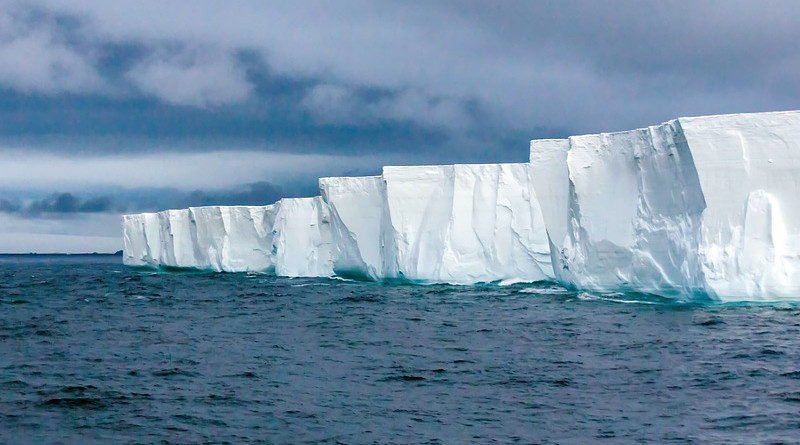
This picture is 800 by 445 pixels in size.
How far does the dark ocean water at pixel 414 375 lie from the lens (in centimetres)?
758

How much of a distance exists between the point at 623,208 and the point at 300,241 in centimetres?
1593

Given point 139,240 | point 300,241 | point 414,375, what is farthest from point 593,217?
point 139,240

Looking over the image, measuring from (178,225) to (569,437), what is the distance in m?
→ 34.1

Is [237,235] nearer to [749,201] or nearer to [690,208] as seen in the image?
[690,208]

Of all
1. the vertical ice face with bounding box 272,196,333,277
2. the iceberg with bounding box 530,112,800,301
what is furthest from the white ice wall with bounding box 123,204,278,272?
the iceberg with bounding box 530,112,800,301

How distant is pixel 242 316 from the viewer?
17.1 metres

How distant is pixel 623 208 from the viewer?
709 inches

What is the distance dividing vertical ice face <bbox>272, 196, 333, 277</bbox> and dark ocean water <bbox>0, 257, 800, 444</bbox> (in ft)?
42.0

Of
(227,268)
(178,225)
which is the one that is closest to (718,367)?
(227,268)

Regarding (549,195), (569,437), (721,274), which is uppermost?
(549,195)

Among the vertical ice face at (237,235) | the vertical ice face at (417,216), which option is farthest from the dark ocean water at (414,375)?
the vertical ice face at (237,235)

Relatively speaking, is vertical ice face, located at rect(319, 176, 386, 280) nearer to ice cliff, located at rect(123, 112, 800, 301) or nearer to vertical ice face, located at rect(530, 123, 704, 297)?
ice cliff, located at rect(123, 112, 800, 301)

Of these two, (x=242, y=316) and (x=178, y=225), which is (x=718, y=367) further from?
(x=178, y=225)

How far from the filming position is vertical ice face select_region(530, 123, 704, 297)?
15.9 metres
